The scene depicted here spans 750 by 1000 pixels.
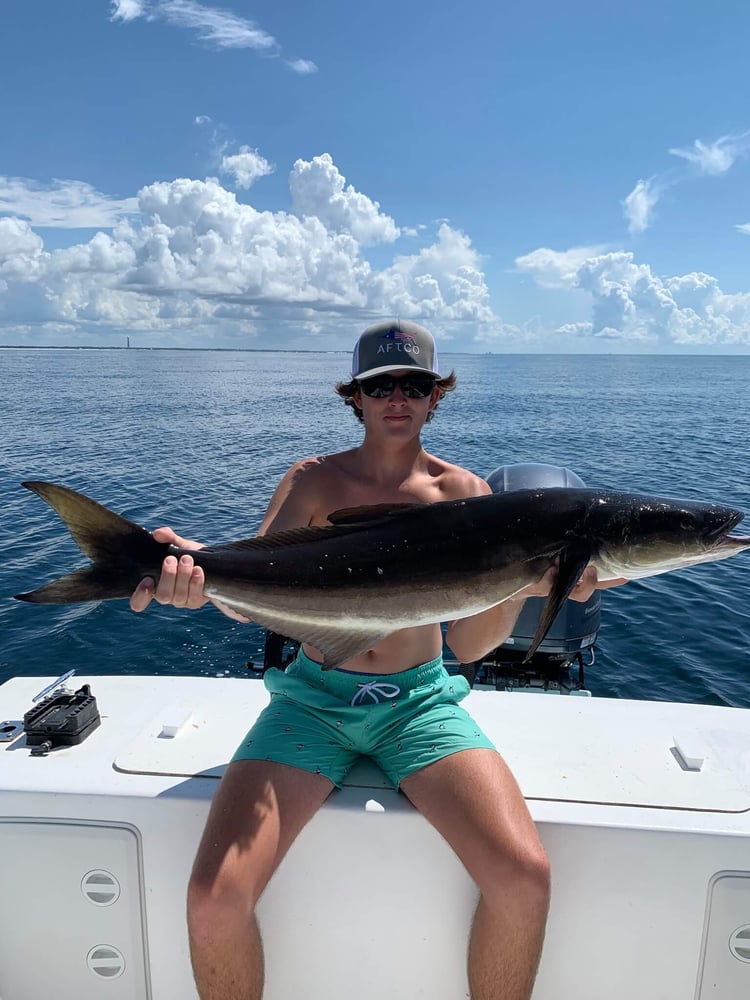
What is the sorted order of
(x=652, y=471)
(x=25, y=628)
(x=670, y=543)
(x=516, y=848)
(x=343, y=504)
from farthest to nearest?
1. (x=652, y=471)
2. (x=25, y=628)
3. (x=343, y=504)
4. (x=670, y=543)
5. (x=516, y=848)

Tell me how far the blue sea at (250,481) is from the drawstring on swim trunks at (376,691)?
226 inches

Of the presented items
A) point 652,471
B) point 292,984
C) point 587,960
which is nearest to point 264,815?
point 292,984

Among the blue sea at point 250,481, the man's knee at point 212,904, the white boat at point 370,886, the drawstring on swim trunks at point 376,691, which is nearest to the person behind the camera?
the man's knee at point 212,904

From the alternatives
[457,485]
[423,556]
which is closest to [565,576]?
[423,556]

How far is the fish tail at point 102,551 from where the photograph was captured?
2.73 m

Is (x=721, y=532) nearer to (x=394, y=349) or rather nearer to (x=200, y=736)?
(x=394, y=349)

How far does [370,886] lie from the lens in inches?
109

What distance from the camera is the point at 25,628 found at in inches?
385

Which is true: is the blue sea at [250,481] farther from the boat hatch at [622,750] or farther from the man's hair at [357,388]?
the man's hair at [357,388]

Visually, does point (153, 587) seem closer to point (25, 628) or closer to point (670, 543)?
point (670, 543)

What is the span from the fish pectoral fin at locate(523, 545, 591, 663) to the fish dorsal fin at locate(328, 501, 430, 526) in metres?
0.64

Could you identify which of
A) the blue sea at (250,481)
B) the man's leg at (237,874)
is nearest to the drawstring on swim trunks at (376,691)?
the man's leg at (237,874)

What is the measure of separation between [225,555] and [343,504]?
74 cm

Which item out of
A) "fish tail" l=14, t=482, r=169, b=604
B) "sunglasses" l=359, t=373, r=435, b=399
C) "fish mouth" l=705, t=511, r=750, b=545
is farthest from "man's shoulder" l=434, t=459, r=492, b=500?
"fish tail" l=14, t=482, r=169, b=604
